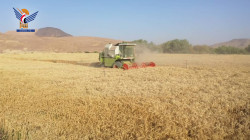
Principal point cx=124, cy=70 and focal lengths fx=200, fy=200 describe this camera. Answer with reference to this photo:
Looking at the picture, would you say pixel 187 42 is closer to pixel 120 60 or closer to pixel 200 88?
pixel 120 60

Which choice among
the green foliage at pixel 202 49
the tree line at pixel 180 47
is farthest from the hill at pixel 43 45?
the green foliage at pixel 202 49

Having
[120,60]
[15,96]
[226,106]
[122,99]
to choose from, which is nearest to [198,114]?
[226,106]

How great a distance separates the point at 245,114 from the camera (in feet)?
16.7

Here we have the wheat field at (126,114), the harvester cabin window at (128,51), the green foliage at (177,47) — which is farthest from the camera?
the green foliage at (177,47)

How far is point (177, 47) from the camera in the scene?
151 feet

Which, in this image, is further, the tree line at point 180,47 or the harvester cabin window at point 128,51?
the tree line at point 180,47

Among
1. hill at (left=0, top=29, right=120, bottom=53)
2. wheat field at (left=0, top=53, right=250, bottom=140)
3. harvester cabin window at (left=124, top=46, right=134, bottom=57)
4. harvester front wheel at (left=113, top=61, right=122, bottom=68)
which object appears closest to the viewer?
wheat field at (left=0, top=53, right=250, bottom=140)

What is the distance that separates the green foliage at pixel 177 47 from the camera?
1805 inches

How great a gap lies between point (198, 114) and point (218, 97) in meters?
1.93

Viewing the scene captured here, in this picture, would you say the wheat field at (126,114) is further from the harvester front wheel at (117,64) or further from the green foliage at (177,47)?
the green foliage at (177,47)

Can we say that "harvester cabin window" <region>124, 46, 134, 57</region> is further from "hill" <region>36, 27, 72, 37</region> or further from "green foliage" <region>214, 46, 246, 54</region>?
"hill" <region>36, 27, 72, 37</region>

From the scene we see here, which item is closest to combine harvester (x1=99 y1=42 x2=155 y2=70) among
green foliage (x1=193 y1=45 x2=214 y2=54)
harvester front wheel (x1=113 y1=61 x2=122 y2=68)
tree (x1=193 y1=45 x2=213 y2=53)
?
harvester front wheel (x1=113 y1=61 x2=122 y2=68)

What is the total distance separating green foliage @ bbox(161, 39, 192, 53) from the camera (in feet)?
150

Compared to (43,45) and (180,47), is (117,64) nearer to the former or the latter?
(180,47)
